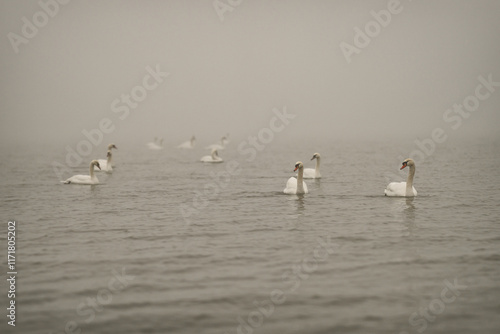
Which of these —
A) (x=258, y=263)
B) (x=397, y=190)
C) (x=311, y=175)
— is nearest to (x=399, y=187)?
(x=397, y=190)

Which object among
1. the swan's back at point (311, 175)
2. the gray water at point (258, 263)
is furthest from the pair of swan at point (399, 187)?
the swan's back at point (311, 175)

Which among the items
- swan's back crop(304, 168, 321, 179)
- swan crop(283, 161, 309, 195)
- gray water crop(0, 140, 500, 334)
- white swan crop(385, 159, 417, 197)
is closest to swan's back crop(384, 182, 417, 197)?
white swan crop(385, 159, 417, 197)

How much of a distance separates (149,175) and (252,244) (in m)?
23.6

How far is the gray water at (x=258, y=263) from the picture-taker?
1059 cm

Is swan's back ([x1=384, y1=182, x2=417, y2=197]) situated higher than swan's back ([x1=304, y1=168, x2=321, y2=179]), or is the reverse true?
swan's back ([x1=304, y1=168, x2=321, y2=179])

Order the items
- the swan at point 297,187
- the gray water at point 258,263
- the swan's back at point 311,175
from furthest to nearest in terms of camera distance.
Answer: the swan's back at point 311,175 → the swan at point 297,187 → the gray water at point 258,263

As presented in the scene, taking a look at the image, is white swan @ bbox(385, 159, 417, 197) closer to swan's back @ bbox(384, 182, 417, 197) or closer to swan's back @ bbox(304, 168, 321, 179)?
swan's back @ bbox(384, 182, 417, 197)

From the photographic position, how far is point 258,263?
14188mm

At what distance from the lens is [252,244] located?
53.3ft

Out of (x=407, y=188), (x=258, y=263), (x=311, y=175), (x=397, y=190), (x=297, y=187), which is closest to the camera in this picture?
(x=258, y=263)

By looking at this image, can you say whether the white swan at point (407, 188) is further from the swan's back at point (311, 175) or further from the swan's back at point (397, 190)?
the swan's back at point (311, 175)

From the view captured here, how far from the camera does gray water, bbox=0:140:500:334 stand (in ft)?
34.8

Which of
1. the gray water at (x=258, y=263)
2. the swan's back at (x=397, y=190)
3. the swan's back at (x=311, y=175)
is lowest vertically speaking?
the gray water at (x=258, y=263)

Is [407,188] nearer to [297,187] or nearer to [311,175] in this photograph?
[297,187]
